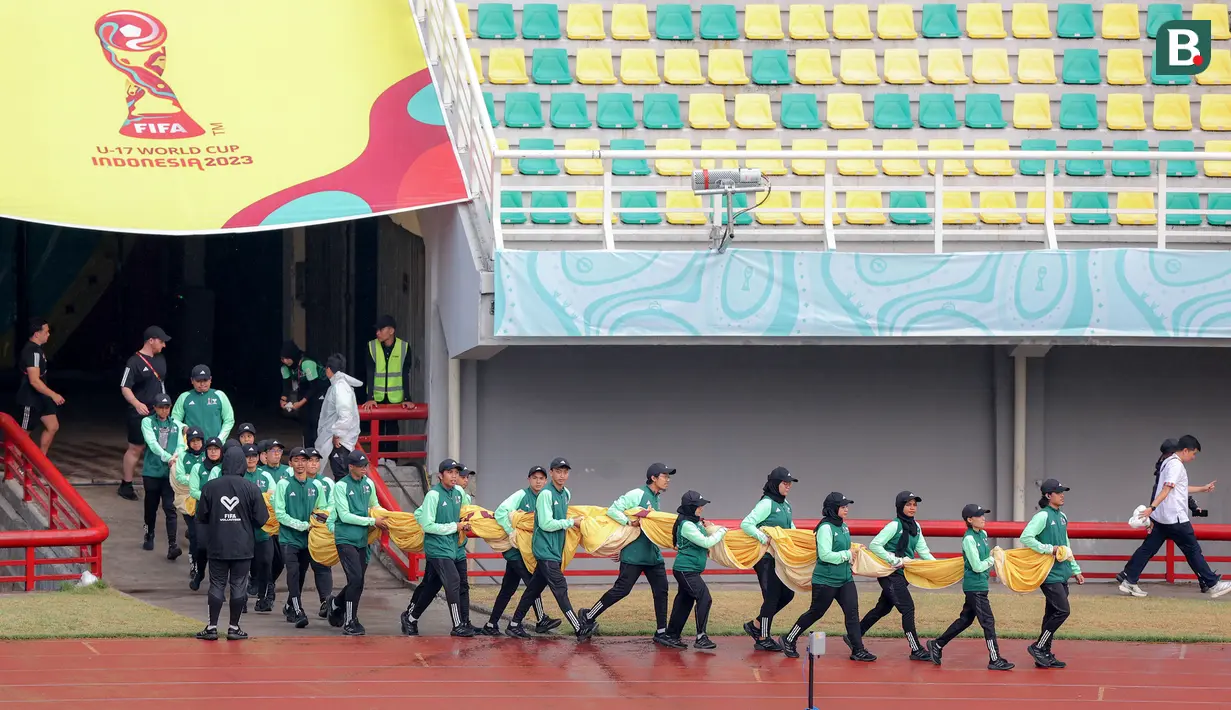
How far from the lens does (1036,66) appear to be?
67.9 ft

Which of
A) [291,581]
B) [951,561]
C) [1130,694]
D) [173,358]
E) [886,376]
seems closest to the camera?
[1130,694]

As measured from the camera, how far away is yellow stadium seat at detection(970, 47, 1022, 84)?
67.4 ft

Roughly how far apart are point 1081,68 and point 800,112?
3.69m

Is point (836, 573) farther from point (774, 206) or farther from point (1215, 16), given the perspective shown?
point (1215, 16)

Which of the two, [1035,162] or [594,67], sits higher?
[594,67]

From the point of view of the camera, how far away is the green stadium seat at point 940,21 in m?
21.0

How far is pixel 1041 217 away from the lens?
62.3 feet

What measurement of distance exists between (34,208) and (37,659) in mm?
5825

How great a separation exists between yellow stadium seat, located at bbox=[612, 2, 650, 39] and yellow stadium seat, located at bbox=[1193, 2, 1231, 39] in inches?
276

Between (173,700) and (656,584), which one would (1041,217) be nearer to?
(656,584)

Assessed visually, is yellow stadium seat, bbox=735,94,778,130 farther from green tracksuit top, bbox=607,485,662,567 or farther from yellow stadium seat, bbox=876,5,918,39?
green tracksuit top, bbox=607,485,662,567

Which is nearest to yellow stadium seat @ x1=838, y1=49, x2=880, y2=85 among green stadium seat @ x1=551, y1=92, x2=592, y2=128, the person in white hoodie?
green stadium seat @ x1=551, y1=92, x2=592, y2=128

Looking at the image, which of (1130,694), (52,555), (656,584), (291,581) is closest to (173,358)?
(52,555)

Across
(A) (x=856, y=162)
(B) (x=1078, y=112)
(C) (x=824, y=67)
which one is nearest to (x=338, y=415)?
(A) (x=856, y=162)
